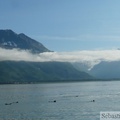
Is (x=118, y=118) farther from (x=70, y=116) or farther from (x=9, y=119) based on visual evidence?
Result: (x=9, y=119)

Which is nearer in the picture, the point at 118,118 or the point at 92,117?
the point at 118,118

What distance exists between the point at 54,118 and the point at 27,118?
7927 millimetres

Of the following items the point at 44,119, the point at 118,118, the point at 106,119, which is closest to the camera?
the point at 106,119

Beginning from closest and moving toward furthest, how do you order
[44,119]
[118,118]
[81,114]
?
[118,118]
[44,119]
[81,114]

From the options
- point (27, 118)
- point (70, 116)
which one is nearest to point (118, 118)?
point (70, 116)

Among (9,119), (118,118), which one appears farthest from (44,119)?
(118,118)

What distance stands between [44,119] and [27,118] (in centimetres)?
608

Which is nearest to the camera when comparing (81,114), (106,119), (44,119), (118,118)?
(106,119)

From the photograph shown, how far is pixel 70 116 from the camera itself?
9988cm

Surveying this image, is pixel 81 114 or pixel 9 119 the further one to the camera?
pixel 81 114

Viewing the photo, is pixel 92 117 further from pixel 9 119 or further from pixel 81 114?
pixel 9 119

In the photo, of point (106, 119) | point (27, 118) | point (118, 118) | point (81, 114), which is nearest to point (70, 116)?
point (81, 114)

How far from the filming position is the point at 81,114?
341 feet

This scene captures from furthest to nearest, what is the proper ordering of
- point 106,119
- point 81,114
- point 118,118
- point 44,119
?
point 81,114
point 44,119
point 118,118
point 106,119
